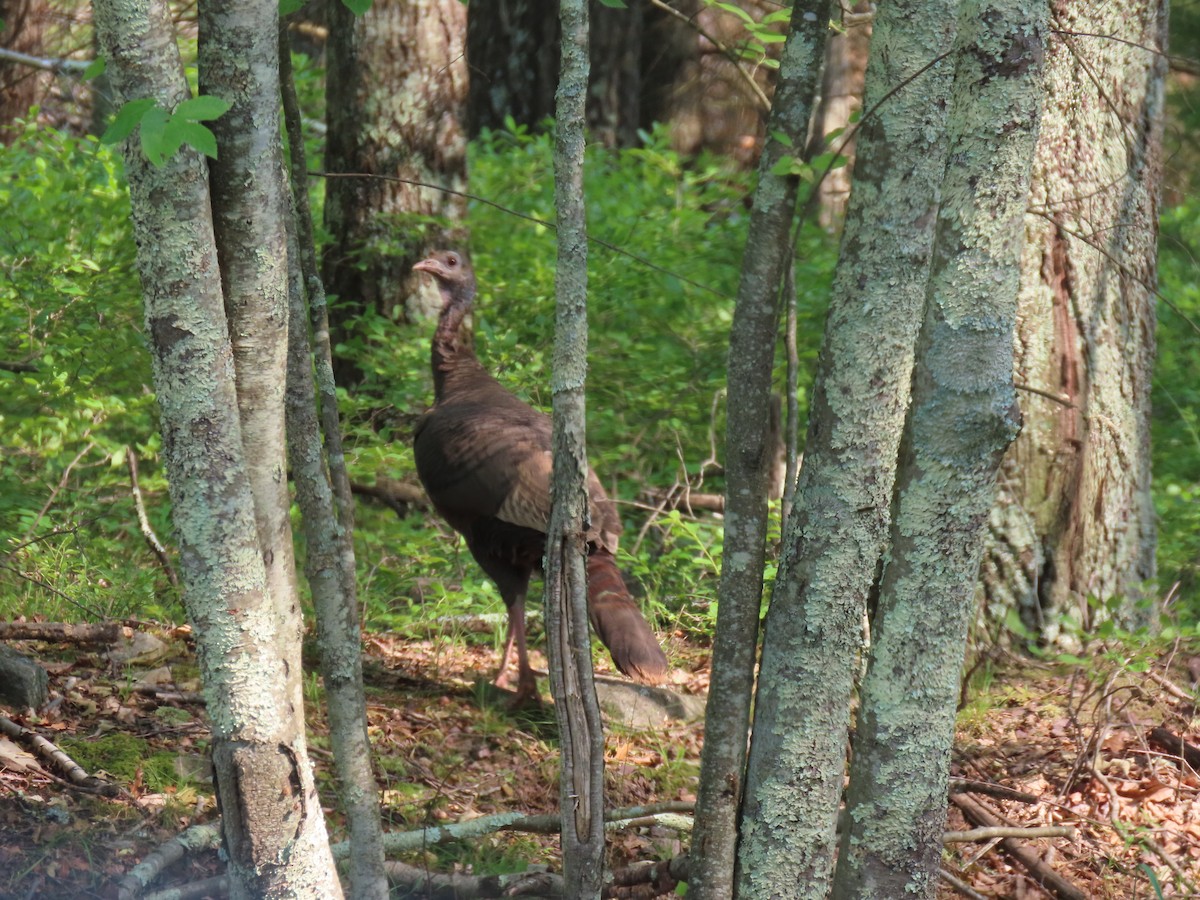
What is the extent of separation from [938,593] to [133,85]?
1.95m

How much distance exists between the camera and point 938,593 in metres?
2.63

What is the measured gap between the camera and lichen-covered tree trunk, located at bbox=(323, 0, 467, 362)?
7734 millimetres

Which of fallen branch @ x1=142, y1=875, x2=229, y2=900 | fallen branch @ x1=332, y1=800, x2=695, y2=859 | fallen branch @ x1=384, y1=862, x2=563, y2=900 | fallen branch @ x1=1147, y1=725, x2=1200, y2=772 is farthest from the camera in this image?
fallen branch @ x1=1147, y1=725, x2=1200, y2=772

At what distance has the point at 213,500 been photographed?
2311 mm

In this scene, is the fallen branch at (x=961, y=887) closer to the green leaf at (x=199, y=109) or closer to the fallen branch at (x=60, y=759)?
the fallen branch at (x=60, y=759)

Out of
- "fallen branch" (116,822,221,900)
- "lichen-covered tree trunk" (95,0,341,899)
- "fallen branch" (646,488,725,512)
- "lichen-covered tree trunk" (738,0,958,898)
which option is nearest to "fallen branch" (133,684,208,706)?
"fallen branch" (116,822,221,900)

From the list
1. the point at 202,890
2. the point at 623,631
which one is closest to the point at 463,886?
the point at 202,890

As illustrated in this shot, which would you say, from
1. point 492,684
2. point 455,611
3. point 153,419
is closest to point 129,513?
point 153,419

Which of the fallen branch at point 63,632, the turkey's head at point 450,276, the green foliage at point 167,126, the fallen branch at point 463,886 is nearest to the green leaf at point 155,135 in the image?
the green foliage at point 167,126

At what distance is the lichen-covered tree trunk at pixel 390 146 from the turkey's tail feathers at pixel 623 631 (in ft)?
10.8

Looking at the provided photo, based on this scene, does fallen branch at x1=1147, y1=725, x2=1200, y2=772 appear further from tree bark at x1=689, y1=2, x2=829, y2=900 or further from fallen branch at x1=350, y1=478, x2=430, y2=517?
fallen branch at x1=350, y1=478, x2=430, y2=517

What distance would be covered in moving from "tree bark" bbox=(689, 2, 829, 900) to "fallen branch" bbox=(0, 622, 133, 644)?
3.14 metres

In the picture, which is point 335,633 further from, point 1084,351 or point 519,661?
point 1084,351

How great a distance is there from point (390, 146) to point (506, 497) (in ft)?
10.8
